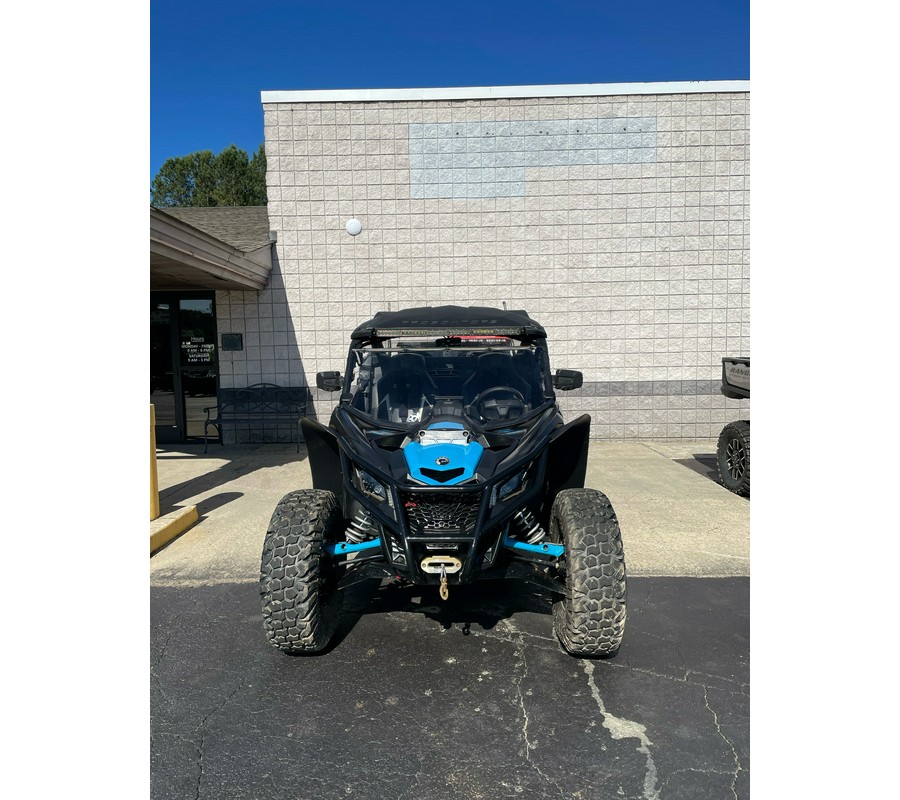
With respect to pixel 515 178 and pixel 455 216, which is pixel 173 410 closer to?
pixel 455 216

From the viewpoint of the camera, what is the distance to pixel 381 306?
10.1 m

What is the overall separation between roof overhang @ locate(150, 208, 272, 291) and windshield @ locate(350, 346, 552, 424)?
415 cm

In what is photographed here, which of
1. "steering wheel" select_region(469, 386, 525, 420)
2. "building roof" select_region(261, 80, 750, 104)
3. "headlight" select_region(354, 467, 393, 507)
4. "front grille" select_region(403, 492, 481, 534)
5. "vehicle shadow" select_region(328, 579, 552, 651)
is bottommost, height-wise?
"vehicle shadow" select_region(328, 579, 552, 651)

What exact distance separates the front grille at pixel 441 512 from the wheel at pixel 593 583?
590mm

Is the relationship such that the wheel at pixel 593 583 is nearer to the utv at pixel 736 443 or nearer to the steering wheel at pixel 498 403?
the steering wheel at pixel 498 403

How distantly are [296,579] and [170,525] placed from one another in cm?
308

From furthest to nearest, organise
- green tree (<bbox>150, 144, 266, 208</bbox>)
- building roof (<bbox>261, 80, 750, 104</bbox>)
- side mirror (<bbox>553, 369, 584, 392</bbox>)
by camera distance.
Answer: green tree (<bbox>150, 144, 266, 208</bbox>), building roof (<bbox>261, 80, 750, 104</bbox>), side mirror (<bbox>553, 369, 584, 392</bbox>)

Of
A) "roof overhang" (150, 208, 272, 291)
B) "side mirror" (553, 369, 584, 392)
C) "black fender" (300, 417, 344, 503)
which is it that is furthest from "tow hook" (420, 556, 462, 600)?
"roof overhang" (150, 208, 272, 291)

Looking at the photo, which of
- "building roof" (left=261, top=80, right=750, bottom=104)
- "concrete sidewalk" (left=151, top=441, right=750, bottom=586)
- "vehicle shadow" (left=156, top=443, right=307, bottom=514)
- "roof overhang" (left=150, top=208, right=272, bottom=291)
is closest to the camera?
"concrete sidewalk" (left=151, top=441, right=750, bottom=586)

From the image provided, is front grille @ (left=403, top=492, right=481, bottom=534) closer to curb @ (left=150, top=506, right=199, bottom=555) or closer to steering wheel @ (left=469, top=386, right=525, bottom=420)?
steering wheel @ (left=469, top=386, right=525, bottom=420)

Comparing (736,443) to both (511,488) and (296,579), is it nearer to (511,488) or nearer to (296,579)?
(511,488)

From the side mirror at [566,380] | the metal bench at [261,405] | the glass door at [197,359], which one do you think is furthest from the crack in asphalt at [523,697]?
the glass door at [197,359]

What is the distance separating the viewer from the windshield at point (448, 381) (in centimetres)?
378

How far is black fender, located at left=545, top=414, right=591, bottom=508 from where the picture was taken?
389cm
